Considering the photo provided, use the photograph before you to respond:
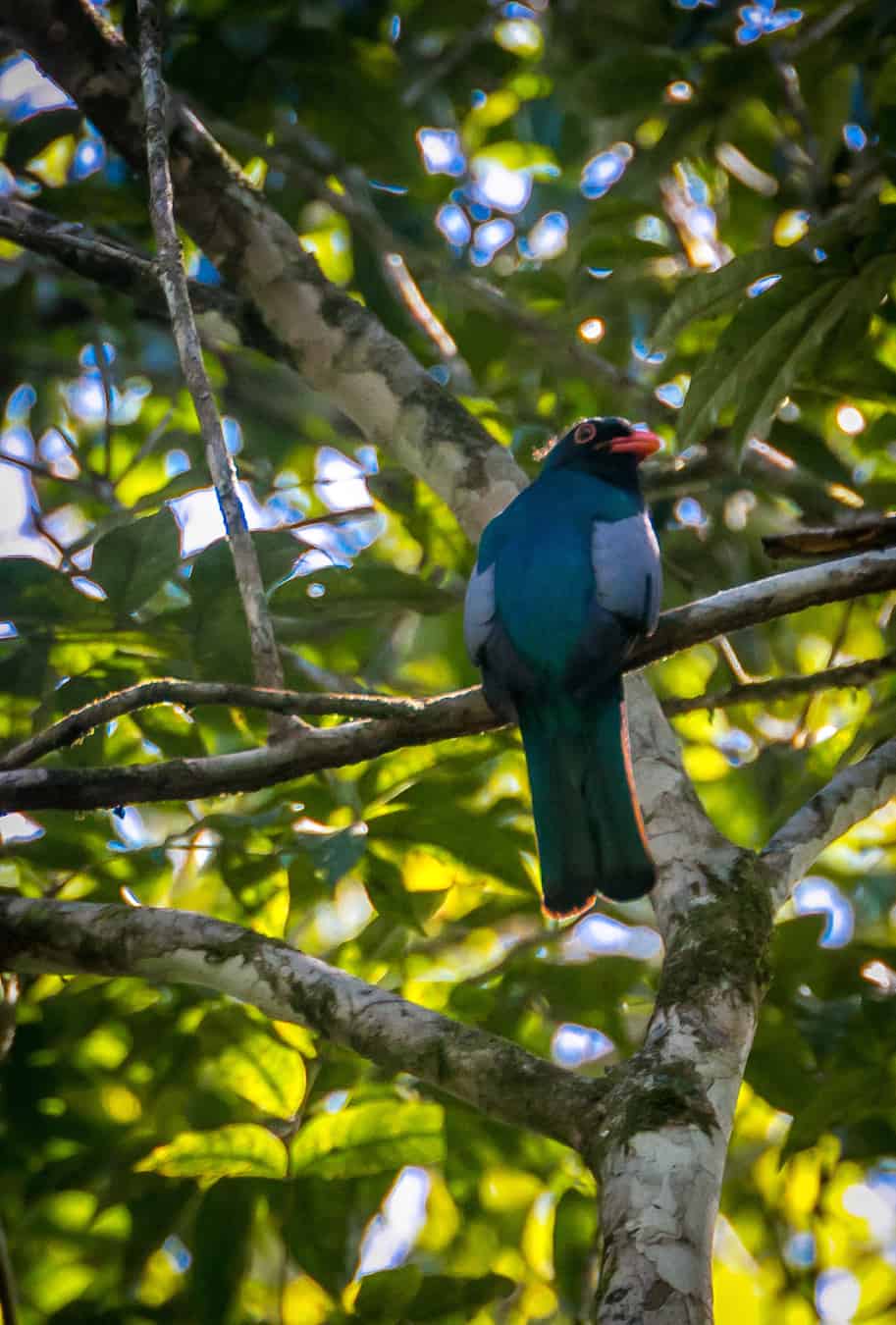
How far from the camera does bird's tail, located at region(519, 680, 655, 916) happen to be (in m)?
2.92

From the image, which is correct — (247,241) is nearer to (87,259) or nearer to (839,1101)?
(87,259)

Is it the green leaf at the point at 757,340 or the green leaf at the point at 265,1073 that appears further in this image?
the green leaf at the point at 757,340

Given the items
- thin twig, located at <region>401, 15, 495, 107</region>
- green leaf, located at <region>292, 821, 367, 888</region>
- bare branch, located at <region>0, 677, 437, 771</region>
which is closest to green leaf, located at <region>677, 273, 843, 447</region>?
green leaf, located at <region>292, 821, 367, 888</region>

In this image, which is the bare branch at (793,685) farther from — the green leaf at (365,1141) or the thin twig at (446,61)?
the thin twig at (446,61)

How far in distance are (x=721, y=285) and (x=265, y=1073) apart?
7.32ft

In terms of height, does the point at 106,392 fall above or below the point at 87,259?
below

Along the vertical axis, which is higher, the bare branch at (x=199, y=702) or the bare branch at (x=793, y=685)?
the bare branch at (x=199, y=702)

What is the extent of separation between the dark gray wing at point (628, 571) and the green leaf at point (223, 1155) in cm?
134

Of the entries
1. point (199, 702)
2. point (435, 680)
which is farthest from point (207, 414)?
point (435, 680)

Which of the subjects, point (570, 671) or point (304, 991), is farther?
point (570, 671)

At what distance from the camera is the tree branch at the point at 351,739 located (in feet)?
8.61

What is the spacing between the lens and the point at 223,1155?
300cm

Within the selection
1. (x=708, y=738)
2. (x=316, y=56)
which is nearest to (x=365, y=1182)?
(x=708, y=738)

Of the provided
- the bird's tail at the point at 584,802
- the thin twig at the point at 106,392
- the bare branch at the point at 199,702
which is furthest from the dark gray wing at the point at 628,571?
the thin twig at the point at 106,392
